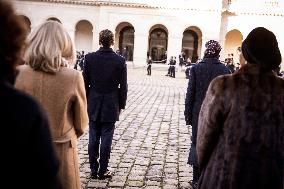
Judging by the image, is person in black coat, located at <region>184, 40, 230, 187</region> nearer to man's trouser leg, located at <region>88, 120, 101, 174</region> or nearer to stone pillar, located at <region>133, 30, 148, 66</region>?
man's trouser leg, located at <region>88, 120, 101, 174</region>

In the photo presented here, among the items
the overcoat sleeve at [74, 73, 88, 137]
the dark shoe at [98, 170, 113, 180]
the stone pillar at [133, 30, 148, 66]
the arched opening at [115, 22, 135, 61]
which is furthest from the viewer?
the arched opening at [115, 22, 135, 61]

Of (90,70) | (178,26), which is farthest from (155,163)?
(178,26)

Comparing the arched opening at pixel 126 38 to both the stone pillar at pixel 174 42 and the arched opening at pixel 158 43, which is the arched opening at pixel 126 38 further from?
the stone pillar at pixel 174 42

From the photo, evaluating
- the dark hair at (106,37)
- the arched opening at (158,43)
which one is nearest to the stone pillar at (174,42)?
the arched opening at (158,43)

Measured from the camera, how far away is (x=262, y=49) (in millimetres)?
3377

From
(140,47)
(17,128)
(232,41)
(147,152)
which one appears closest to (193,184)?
(147,152)

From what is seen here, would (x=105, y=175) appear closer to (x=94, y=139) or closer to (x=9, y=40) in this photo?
(x=94, y=139)

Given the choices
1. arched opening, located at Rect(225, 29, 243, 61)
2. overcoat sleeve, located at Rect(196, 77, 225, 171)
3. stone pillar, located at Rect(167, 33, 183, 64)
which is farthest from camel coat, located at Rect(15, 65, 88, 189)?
arched opening, located at Rect(225, 29, 243, 61)

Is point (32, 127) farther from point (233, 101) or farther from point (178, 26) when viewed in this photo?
point (178, 26)

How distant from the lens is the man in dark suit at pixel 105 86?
5945 millimetres

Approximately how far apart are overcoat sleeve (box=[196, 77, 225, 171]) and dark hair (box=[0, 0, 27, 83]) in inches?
80.8

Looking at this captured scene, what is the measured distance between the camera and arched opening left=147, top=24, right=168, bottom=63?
168 feet

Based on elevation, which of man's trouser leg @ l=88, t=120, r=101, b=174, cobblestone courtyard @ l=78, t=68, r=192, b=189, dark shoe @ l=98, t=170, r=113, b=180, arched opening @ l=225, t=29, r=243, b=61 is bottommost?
cobblestone courtyard @ l=78, t=68, r=192, b=189

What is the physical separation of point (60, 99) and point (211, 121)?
3.98 ft
